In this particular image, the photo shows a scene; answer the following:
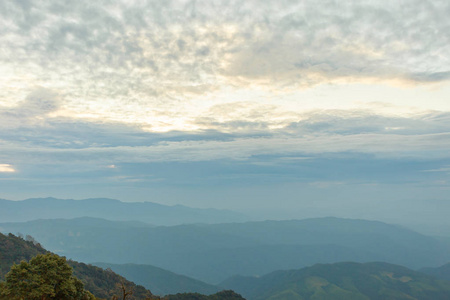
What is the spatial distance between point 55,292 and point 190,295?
161 m

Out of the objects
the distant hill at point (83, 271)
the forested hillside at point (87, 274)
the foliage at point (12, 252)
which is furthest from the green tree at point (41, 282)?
the foliage at point (12, 252)

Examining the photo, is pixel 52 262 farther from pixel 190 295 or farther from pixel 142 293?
pixel 190 295

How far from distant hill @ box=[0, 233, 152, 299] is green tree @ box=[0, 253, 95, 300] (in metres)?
84.8

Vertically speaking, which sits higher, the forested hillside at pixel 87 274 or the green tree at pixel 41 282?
the green tree at pixel 41 282

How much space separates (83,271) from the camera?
160 m

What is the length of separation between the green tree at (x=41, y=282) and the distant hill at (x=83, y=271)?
84.8 m

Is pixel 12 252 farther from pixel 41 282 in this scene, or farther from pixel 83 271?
pixel 41 282

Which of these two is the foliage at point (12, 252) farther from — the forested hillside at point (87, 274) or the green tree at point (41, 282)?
the green tree at point (41, 282)

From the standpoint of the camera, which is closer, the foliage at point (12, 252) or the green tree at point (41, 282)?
the green tree at point (41, 282)

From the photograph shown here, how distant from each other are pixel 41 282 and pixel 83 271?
14281cm

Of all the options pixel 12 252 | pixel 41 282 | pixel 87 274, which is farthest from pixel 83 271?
pixel 41 282

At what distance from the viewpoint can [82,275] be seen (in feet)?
497

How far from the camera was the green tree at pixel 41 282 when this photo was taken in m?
38.0

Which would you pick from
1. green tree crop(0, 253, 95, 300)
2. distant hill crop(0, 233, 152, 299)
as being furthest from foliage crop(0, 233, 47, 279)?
green tree crop(0, 253, 95, 300)
